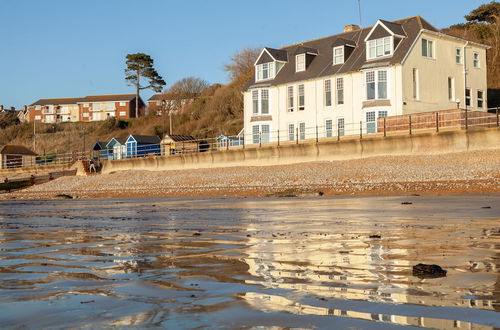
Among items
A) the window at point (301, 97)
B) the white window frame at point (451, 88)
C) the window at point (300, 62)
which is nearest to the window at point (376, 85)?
the white window frame at point (451, 88)

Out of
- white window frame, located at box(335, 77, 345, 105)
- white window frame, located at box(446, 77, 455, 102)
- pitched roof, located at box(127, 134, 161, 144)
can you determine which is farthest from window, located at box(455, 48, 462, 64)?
pitched roof, located at box(127, 134, 161, 144)

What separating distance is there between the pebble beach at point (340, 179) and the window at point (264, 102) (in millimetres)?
9889

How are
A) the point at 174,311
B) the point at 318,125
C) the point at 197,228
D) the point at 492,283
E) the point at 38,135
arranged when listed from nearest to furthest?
the point at 174,311, the point at 492,283, the point at 197,228, the point at 318,125, the point at 38,135

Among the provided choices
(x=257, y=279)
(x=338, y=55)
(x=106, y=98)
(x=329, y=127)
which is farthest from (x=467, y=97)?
(x=106, y=98)

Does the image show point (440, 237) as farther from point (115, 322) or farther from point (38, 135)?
point (38, 135)

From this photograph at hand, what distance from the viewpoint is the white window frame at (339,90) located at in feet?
153

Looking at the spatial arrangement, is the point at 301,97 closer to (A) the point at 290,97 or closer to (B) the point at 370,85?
(A) the point at 290,97

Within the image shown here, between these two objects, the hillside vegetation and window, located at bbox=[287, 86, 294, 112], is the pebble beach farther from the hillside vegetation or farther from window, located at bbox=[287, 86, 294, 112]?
the hillside vegetation

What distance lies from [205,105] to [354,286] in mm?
83601

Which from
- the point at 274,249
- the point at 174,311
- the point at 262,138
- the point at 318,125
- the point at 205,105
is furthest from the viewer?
the point at 205,105

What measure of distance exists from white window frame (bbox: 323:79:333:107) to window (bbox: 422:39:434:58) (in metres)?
7.88

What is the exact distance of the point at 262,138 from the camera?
51562 millimetres

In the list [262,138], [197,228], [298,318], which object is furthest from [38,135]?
[298,318]

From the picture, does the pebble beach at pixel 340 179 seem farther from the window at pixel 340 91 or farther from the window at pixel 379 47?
the window at pixel 379 47
